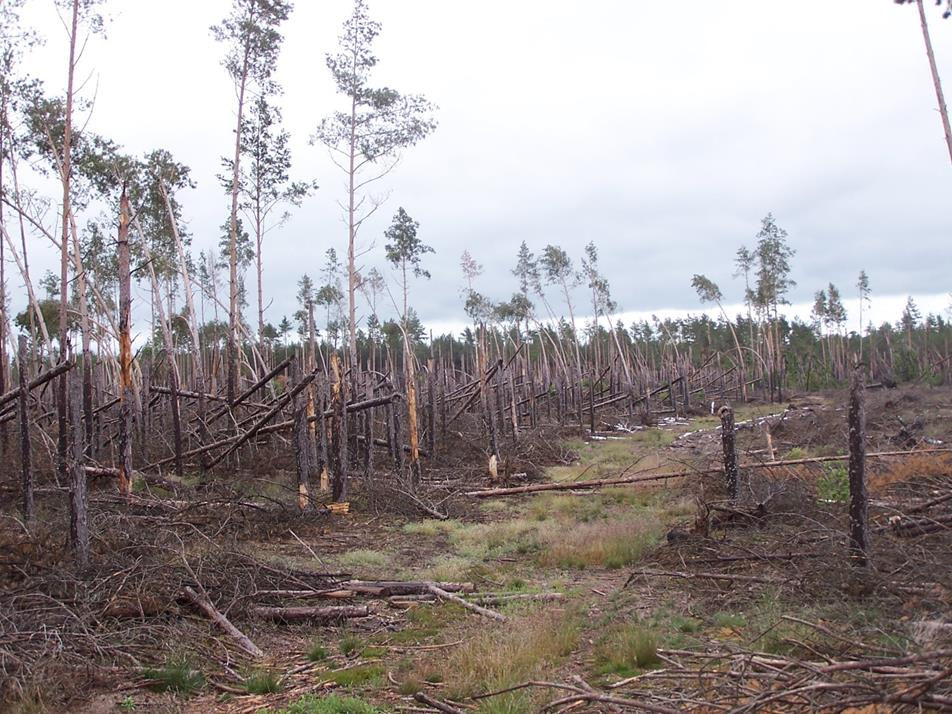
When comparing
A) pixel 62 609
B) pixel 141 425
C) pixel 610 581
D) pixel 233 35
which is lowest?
pixel 610 581

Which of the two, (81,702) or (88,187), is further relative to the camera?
(88,187)

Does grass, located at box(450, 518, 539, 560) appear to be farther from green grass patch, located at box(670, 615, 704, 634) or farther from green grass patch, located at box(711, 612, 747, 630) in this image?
green grass patch, located at box(711, 612, 747, 630)

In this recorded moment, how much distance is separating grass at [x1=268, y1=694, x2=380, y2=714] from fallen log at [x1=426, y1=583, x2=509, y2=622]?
1.89 meters

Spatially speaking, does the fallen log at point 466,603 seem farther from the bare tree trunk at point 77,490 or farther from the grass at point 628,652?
the bare tree trunk at point 77,490

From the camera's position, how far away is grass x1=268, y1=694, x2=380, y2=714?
4.64 metres

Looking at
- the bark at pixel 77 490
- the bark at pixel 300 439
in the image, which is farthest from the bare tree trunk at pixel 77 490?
the bark at pixel 300 439

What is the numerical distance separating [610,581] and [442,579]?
5.75 feet

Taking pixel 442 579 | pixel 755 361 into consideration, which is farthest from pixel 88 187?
pixel 755 361

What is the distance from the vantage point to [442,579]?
7953mm

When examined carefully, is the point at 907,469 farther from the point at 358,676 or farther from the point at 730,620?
the point at 358,676

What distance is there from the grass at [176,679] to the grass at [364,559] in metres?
3.56

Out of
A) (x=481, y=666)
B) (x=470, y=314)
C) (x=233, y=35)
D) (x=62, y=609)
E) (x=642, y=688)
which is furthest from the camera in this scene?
(x=470, y=314)

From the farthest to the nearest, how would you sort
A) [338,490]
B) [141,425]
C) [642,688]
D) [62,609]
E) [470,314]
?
1. [470,314]
2. [141,425]
3. [338,490]
4. [62,609]
5. [642,688]

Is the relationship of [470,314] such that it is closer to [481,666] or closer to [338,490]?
[338,490]
